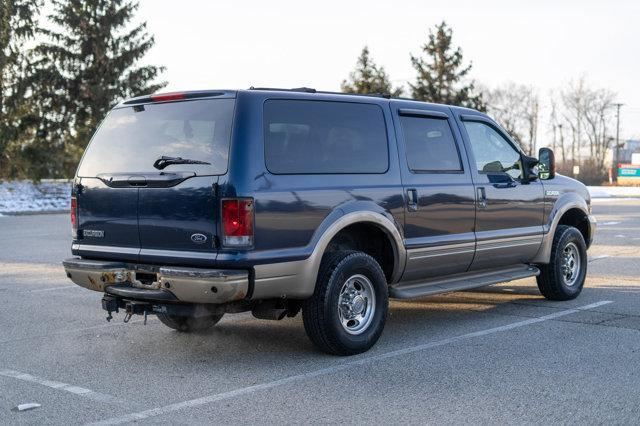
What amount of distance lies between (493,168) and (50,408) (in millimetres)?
4751

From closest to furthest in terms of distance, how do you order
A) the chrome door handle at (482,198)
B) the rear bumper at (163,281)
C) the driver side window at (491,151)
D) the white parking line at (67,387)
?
the white parking line at (67,387)
the rear bumper at (163,281)
the chrome door handle at (482,198)
the driver side window at (491,151)

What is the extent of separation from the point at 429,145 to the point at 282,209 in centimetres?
201

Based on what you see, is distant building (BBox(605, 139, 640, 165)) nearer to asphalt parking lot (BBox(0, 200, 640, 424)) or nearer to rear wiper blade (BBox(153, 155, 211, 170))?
asphalt parking lot (BBox(0, 200, 640, 424))

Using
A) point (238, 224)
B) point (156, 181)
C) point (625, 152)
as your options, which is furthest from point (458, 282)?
point (625, 152)

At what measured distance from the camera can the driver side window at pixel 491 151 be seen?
761 centimetres

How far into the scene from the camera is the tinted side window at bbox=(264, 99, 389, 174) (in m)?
5.86

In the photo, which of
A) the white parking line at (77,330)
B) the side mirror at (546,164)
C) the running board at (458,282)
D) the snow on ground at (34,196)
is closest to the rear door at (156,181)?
the white parking line at (77,330)

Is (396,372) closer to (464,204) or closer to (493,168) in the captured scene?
(464,204)

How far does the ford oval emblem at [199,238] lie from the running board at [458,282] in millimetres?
1848

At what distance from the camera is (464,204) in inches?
283

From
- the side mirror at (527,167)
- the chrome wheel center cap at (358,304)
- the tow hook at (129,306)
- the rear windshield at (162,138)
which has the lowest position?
the chrome wheel center cap at (358,304)

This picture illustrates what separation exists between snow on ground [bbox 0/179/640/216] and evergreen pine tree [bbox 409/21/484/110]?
23.7 meters

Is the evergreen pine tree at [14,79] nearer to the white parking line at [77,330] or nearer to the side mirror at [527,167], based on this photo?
the white parking line at [77,330]

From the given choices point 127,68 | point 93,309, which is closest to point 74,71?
Result: point 127,68
